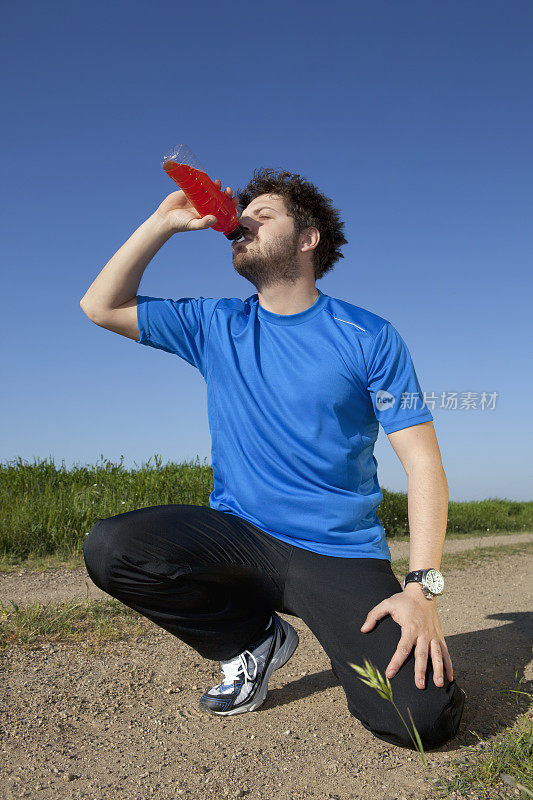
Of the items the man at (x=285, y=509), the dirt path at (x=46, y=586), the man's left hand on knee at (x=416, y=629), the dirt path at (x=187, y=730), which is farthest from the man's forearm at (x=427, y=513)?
the dirt path at (x=46, y=586)

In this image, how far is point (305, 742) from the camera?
234 centimetres

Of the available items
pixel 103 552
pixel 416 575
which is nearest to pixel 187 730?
pixel 103 552

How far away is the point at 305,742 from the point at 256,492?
100 centimetres

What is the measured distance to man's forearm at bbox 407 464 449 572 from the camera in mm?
2455

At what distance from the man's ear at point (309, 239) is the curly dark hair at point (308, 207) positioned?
0.10 feet

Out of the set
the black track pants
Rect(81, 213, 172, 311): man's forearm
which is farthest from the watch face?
Rect(81, 213, 172, 311): man's forearm

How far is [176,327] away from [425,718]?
6.66 feet

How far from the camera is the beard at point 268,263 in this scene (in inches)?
126

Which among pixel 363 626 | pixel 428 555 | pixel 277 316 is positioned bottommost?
pixel 363 626

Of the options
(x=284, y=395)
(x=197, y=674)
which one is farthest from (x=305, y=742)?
(x=284, y=395)

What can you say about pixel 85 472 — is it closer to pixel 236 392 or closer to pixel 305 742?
pixel 236 392

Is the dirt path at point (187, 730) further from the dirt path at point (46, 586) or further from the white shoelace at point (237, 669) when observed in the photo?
the dirt path at point (46, 586)

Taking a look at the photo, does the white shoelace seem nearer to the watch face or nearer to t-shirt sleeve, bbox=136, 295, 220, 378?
the watch face

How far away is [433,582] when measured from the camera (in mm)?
2355
